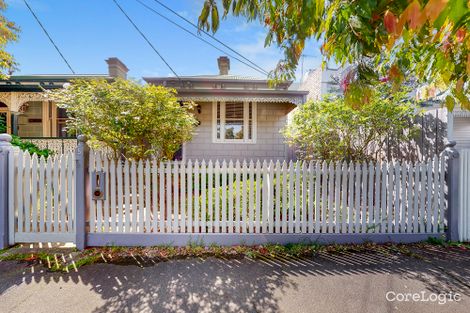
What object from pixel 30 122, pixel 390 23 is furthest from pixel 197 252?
pixel 30 122

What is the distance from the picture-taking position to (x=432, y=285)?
2.87m

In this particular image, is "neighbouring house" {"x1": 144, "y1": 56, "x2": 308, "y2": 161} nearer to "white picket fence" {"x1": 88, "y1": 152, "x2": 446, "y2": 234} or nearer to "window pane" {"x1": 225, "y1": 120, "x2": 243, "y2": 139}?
"window pane" {"x1": 225, "y1": 120, "x2": 243, "y2": 139}

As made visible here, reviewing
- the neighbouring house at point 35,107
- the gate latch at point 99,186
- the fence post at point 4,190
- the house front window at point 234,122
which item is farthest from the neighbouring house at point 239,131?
the neighbouring house at point 35,107

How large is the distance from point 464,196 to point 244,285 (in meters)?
3.92

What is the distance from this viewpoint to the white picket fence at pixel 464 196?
395 cm

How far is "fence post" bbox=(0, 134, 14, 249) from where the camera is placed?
3.65 m

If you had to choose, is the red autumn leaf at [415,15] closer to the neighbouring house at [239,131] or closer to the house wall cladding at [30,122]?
the neighbouring house at [239,131]

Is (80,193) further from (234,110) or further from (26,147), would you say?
(26,147)

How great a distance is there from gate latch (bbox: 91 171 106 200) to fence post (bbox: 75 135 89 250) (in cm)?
11

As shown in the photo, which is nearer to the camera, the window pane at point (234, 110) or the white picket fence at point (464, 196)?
the white picket fence at point (464, 196)

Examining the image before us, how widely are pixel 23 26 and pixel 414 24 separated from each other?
17432 mm

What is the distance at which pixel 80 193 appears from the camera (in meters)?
3.68

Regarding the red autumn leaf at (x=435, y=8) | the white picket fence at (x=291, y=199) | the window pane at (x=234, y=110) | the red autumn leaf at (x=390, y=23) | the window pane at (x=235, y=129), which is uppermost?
the window pane at (x=234, y=110)

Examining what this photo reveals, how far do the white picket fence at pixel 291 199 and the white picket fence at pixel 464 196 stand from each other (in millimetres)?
279
